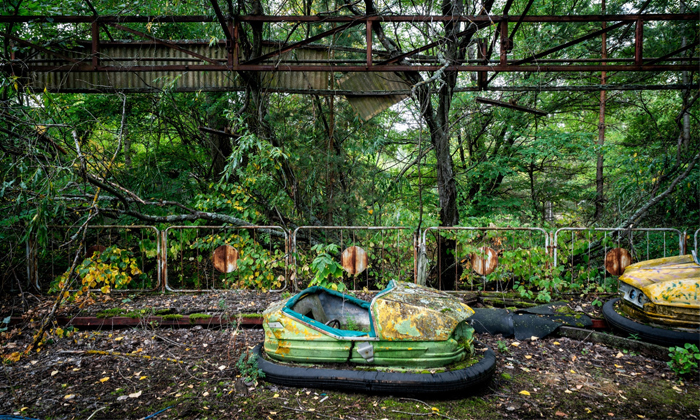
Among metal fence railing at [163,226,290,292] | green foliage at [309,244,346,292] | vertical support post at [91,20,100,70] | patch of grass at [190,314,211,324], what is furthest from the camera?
metal fence railing at [163,226,290,292]

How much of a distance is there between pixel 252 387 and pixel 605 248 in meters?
4.67

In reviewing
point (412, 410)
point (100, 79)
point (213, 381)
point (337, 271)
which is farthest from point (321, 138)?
point (412, 410)

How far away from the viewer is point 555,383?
115 inches

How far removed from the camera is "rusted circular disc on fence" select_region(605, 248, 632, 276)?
4.94m

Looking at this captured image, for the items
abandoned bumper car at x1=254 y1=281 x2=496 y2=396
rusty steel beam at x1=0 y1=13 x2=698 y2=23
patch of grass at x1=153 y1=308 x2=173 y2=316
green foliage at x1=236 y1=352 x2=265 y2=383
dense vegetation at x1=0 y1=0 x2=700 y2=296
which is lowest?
green foliage at x1=236 y1=352 x2=265 y2=383

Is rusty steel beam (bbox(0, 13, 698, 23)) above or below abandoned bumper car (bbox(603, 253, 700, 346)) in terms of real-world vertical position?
above

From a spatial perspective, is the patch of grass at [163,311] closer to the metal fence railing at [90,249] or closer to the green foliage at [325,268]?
the metal fence railing at [90,249]

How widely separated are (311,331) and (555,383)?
1.98 m

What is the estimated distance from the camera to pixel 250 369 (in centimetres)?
296

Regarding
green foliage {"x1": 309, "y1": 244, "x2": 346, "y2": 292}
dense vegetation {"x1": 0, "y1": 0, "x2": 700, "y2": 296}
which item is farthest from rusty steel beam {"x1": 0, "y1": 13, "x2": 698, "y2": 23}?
green foliage {"x1": 309, "y1": 244, "x2": 346, "y2": 292}

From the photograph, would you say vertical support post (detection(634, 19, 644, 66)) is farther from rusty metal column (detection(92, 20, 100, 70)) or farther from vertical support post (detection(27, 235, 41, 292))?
vertical support post (detection(27, 235, 41, 292))

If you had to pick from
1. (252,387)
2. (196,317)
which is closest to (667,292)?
(252,387)

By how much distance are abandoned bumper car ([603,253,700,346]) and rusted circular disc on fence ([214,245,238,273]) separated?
14.8ft

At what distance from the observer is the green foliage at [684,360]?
9.76 ft
